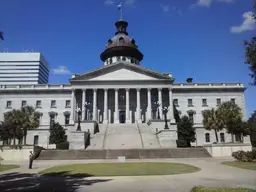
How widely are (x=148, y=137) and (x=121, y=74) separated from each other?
22.5m

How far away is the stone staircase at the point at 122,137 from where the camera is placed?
42.2 metres

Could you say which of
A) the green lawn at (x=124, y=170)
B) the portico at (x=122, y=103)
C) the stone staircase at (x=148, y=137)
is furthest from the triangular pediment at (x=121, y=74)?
the green lawn at (x=124, y=170)

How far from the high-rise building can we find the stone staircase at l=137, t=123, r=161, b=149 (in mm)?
116059

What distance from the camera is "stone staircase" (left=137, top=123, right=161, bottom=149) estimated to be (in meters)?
42.5

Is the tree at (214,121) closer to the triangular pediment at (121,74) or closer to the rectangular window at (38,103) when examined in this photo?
the triangular pediment at (121,74)

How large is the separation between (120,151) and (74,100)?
31.6 meters

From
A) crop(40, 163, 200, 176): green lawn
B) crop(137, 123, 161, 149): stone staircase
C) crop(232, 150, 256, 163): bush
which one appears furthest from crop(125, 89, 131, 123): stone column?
crop(40, 163, 200, 176): green lawn

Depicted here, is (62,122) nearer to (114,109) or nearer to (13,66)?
(114,109)

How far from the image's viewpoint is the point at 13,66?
15338 centimetres

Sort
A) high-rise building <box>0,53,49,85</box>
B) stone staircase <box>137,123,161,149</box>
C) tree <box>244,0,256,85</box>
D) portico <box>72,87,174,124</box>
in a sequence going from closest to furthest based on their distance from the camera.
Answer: tree <box>244,0,256,85</box> → stone staircase <box>137,123,161,149</box> → portico <box>72,87,174,124</box> → high-rise building <box>0,53,49,85</box>

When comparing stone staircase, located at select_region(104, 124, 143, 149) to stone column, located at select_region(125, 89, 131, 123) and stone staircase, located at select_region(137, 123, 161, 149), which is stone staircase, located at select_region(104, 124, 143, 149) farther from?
stone column, located at select_region(125, 89, 131, 123)

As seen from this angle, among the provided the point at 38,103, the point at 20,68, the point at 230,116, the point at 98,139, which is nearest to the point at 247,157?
the point at 230,116

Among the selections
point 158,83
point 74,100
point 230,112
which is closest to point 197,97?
point 158,83

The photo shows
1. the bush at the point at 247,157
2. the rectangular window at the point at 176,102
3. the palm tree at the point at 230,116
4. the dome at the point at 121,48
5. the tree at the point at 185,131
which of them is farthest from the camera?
the dome at the point at 121,48
